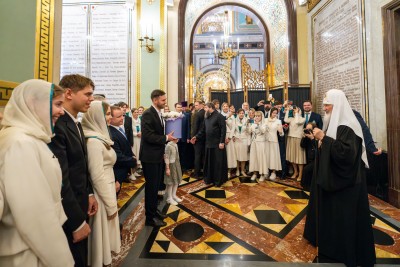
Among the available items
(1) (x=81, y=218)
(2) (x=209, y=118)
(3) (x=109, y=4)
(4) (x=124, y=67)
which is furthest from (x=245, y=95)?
(1) (x=81, y=218)

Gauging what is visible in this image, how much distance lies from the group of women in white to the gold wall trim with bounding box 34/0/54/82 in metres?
3.62

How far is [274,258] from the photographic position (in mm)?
2059

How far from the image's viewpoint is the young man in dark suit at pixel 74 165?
121cm

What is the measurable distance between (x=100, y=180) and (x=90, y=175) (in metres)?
→ 0.08

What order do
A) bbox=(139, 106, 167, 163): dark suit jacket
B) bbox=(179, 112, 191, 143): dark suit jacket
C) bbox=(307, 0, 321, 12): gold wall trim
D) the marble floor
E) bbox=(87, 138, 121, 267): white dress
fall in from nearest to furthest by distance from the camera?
bbox=(87, 138, 121, 267): white dress
the marble floor
bbox=(139, 106, 167, 163): dark suit jacket
bbox=(179, 112, 191, 143): dark suit jacket
bbox=(307, 0, 321, 12): gold wall trim

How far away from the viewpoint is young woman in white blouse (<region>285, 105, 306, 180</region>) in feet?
15.5

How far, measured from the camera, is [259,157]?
4836 mm

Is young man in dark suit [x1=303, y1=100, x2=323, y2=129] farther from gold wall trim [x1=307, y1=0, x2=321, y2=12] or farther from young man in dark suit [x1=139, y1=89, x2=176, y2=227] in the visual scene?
young man in dark suit [x1=139, y1=89, x2=176, y2=227]

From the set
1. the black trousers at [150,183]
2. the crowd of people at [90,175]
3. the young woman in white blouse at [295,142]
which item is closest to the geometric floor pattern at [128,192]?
the crowd of people at [90,175]

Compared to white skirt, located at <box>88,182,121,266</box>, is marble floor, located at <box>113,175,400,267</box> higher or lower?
lower

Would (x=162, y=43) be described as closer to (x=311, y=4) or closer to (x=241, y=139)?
(x=241, y=139)

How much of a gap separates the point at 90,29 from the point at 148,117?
6.05 m

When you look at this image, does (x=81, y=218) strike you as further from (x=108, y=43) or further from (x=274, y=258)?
(x=108, y=43)

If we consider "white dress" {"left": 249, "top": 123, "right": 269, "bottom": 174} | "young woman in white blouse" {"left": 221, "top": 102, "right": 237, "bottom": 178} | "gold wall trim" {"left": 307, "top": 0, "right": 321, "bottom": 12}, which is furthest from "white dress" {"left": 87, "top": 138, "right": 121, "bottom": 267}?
"gold wall trim" {"left": 307, "top": 0, "right": 321, "bottom": 12}
